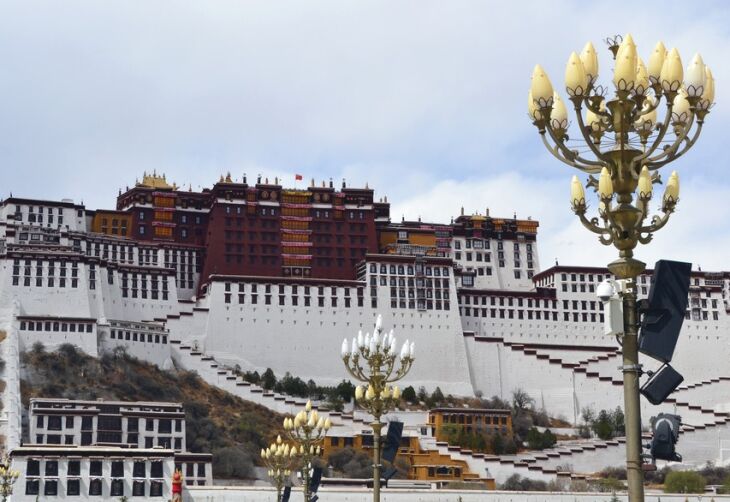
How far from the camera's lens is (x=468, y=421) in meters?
81.2

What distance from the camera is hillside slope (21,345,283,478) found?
73625 millimetres

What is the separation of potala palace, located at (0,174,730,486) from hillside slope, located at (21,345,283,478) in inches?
45.2

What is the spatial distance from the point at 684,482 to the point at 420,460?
15642 millimetres

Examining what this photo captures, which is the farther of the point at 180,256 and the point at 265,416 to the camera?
the point at 180,256

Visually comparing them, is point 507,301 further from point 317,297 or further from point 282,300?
point 282,300

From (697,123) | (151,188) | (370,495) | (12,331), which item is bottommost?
(370,495)

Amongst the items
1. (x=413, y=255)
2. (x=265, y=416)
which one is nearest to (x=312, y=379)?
(x=265, y=416)

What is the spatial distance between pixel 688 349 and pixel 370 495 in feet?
137

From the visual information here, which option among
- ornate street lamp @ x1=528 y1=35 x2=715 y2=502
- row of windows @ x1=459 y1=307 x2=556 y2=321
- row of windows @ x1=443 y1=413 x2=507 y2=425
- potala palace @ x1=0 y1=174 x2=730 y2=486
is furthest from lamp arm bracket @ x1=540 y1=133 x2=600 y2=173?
row of windows @ x1=459 y1=307 x2=556 y2=321

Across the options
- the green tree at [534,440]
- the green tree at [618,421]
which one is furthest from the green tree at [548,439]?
the green tree at [618,421]

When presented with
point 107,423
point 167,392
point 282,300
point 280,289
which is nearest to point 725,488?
point 282,300

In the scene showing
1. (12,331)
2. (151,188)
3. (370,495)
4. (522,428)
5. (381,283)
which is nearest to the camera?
(370,495)

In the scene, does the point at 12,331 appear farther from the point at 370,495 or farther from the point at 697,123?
the point at 697,123

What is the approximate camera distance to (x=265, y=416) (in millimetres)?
79562
